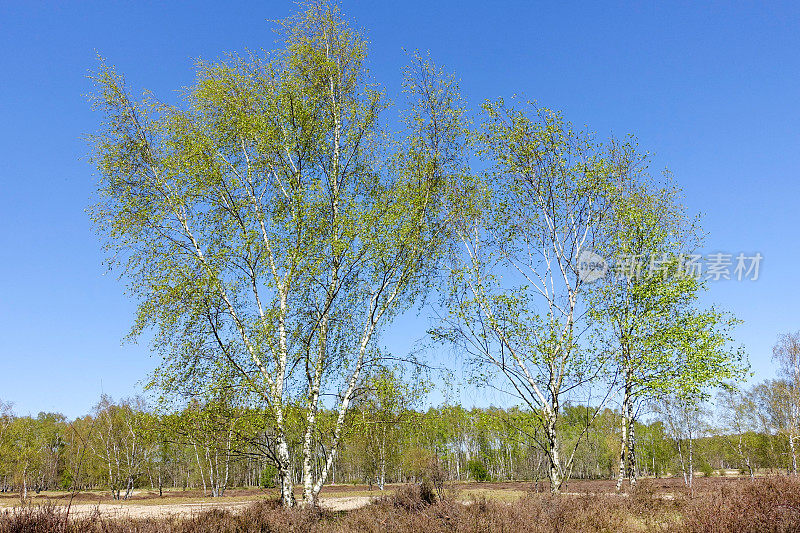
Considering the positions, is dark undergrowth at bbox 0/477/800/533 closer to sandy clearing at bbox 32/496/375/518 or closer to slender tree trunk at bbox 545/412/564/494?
sandy clearing at bbox 32/496/375/518

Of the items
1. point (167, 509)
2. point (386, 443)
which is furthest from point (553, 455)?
point (386, 443)

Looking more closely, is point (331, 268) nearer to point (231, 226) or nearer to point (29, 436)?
point (231, 226)

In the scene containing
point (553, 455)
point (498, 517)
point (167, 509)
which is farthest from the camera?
point (167, 509)

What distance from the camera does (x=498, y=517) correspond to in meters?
8.52

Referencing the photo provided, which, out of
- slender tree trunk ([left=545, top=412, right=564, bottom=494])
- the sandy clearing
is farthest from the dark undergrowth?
slender tree trunk ([left=545, top=412, right=564, bottom=494])

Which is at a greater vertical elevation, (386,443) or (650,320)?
(650,320)

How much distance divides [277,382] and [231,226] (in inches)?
183

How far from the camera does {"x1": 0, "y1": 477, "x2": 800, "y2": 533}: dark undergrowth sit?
728 cm

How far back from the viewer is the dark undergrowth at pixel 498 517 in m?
7.28

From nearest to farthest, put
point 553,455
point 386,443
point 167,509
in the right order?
point 553,455
point 167,509
point 386,443

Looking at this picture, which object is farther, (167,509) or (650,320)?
(167,509)

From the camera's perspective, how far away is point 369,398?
13.0 meters

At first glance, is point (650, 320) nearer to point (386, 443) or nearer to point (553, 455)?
point (553, 455)

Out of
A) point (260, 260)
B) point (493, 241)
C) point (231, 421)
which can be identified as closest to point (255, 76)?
point (260, 260)
